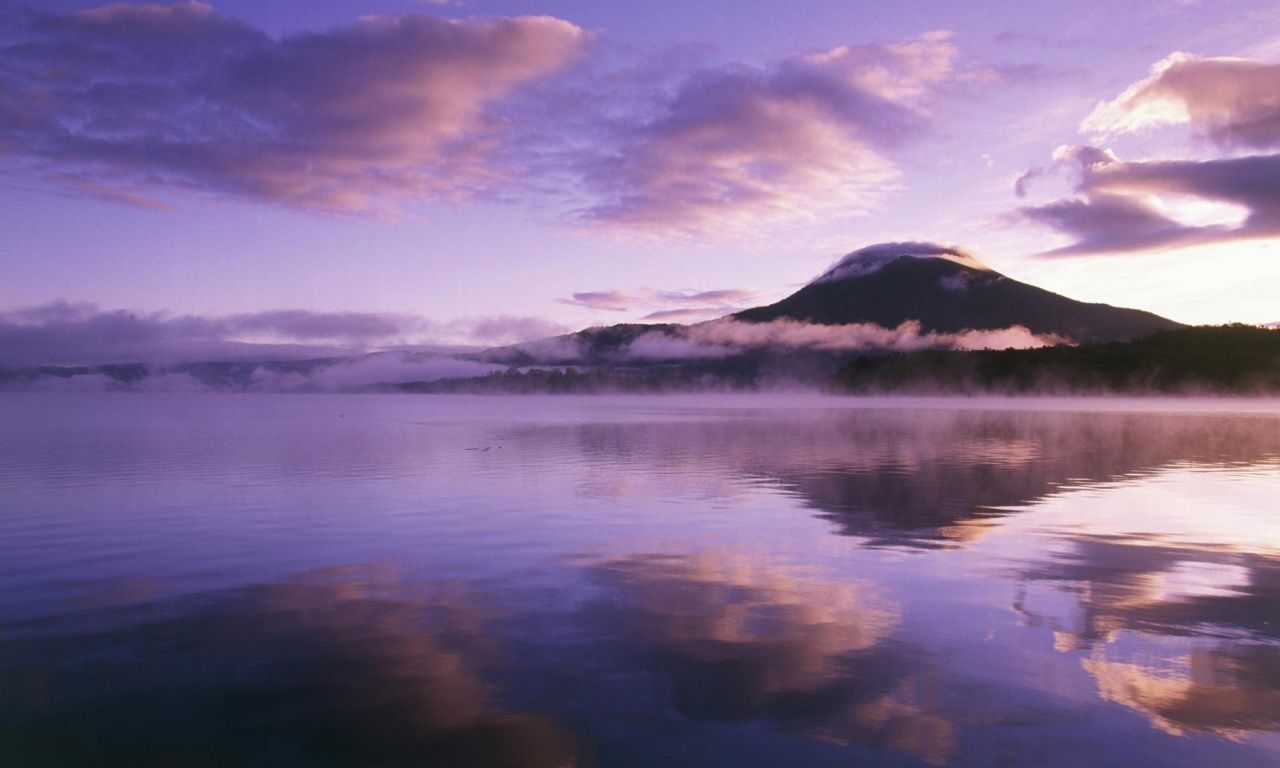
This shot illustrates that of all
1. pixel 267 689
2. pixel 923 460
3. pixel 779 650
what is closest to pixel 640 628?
pixel 779 650

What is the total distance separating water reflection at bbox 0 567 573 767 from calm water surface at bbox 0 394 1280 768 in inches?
2.1

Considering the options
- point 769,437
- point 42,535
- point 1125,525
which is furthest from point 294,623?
point 769,437

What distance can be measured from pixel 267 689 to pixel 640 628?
19.4 ft

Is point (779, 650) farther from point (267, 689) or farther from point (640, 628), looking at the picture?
point (267, 689)

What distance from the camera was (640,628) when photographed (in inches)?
583

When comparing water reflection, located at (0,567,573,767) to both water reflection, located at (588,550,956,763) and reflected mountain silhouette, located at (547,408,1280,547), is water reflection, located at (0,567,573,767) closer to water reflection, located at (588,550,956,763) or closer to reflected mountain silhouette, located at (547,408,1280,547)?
water reflection, located at (588,550,956,763)

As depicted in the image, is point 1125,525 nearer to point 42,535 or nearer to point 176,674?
point 176,674

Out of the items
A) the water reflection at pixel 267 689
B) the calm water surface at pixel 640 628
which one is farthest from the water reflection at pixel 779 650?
the water reflection at pixel 267 689

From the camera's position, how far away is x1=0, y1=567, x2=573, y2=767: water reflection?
10148 mm

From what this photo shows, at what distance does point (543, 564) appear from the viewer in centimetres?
2006

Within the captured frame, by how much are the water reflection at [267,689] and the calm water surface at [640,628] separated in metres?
0.05

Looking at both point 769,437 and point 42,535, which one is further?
point 769,437

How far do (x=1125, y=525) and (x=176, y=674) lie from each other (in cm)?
2506

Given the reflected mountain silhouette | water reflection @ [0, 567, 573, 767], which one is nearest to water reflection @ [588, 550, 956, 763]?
water reflection @ [0, 567, 573, 767]
